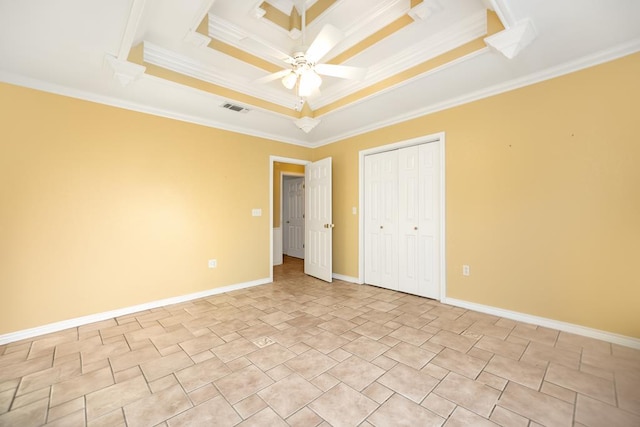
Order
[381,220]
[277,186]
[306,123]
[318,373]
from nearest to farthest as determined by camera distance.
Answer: [318,373], [306,123], [381,220], [277,186]

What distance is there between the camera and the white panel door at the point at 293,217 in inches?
280

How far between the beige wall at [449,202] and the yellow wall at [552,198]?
11 mm

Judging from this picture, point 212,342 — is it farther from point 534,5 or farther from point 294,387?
point 534,5

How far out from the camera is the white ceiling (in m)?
2.02

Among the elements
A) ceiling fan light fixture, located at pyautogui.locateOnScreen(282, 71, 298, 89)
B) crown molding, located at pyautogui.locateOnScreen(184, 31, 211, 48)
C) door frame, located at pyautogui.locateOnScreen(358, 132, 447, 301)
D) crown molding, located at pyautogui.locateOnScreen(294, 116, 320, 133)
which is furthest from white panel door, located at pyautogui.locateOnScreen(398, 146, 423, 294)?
crown molding, located at pyautogui.locateOnScreen(184, 31, 211, 48)

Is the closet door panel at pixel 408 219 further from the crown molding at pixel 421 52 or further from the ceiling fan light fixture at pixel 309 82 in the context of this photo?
the ceiling fan light fixture at pixel 309 82

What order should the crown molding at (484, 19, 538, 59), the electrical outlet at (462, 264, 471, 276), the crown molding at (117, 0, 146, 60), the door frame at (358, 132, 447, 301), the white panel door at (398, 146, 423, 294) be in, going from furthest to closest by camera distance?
the white panel door at (398, 146, 423, 294)
the door frame at (358, 132, 447, 301)
the electrical outlet at (462, 264, 471, 276)
the crown molding at (484, 19, 538, 59)
the crown molding at (117, 0, 146, 60)

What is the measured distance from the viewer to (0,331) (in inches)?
100

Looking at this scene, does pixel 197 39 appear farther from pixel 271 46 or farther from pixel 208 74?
pixel 271 46

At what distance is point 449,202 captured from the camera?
346 cm

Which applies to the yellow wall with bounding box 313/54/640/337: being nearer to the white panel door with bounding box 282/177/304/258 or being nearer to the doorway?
the doorway

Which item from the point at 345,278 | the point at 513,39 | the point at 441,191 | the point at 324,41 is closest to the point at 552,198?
the point at 441,191

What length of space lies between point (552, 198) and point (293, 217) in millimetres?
5617

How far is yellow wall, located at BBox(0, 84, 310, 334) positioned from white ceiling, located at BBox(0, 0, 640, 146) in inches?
14.6
